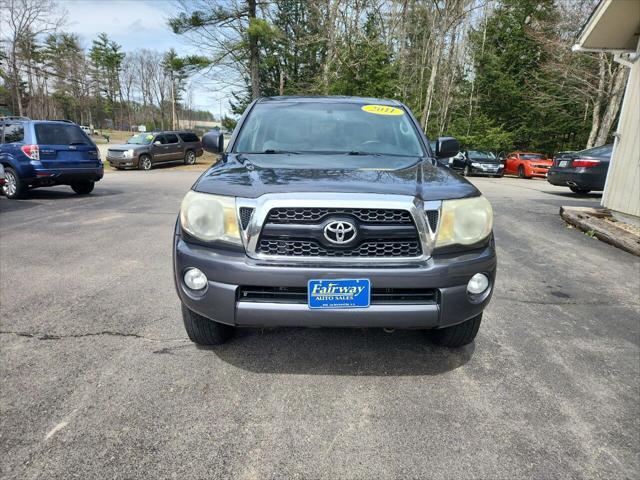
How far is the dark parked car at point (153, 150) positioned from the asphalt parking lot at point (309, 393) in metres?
15.8

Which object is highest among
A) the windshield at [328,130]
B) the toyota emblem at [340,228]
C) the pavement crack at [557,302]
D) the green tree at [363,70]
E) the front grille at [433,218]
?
the green tree at [363,70]

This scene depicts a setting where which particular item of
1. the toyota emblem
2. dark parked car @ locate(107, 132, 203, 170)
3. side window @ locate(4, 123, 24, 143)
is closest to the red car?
dark parked car @ locate(107, 132, 203, 170)

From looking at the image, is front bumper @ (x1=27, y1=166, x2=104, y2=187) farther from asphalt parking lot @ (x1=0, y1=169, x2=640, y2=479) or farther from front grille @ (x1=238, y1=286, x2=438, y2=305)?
front grille @ (x1=238, y1=286, x2=438, y2=305)

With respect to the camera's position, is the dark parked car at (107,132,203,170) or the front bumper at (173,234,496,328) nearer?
the front bumper at (173,234,496,328)

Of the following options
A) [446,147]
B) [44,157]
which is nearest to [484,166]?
[44,157]

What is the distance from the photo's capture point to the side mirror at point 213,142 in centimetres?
383

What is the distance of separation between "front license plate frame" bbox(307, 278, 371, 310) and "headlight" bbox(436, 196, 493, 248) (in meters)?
0.47

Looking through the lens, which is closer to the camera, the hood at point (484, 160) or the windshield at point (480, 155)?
the hood at point (484, 160)

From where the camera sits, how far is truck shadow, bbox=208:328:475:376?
2.64 m

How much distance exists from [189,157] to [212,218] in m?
21.7

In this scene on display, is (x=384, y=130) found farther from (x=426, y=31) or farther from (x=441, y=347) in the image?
(x=426, y=31)

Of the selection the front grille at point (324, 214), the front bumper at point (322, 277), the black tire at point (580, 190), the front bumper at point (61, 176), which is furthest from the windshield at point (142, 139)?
the front grille at point (324, 214)

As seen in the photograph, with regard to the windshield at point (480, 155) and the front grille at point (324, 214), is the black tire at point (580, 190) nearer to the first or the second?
the windshield at point (480, 155)

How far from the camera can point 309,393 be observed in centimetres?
239
